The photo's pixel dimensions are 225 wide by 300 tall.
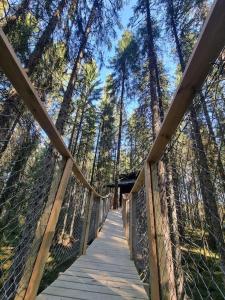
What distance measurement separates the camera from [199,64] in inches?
40.1

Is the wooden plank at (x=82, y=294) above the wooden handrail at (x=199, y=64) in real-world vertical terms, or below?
below

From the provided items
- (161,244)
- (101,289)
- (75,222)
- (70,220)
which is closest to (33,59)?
(70,220)

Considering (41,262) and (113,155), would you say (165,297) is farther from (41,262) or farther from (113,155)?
(113,155)

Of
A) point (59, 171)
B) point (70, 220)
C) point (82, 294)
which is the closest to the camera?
point (82, 294)

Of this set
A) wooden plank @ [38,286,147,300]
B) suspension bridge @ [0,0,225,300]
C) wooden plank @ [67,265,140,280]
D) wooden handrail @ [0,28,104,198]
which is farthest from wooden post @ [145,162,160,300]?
wooden plank @ [67,265,140,280]

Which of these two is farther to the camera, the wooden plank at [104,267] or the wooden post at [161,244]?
the wooden plank at [104,267]

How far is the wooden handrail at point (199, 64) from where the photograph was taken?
2.68 feet

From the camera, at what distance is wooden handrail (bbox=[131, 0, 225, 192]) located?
818 millimetres

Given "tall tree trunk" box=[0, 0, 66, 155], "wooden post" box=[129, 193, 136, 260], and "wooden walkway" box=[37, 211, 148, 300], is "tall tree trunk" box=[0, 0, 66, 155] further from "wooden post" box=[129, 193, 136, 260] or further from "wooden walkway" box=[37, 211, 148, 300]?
"wooden walkway" box=[37, 211, 148, 300]

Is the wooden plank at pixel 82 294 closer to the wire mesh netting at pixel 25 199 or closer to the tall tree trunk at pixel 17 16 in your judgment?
the wire mesh netting at pixel 25 199

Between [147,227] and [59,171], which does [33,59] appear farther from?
[147,227]

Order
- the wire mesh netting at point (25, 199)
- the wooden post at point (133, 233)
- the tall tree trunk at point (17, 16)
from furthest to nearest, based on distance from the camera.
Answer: the tall tree trunk at point (17, 16) → the wooden post at point (133, 233) → the wire mesh netting at point (25, 199)

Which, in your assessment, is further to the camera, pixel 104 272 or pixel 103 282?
pixel 104 272

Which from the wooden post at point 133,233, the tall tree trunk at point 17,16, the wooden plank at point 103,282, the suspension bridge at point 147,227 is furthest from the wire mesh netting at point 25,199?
the tall tree trunk at point 17,16
